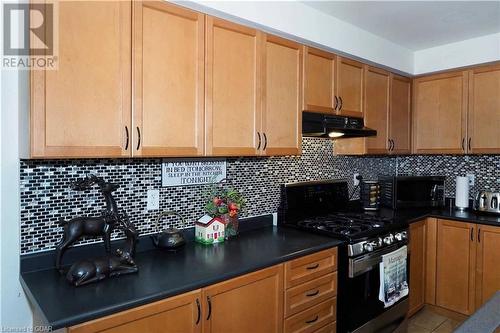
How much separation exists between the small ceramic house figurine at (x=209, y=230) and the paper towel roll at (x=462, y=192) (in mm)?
2403

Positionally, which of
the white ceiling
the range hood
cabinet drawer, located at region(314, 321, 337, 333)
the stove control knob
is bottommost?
cabinet drawer, located at region(314, 321, 337, 333)

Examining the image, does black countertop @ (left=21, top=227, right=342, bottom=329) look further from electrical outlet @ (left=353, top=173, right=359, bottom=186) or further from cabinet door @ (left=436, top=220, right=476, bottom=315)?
cabinet door @ (left=436, top=220, right=476, bottom=315)

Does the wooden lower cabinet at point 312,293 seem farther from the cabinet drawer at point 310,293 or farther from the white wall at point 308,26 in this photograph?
the white wall at point 308,26

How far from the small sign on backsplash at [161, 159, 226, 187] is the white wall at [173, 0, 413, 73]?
876mm

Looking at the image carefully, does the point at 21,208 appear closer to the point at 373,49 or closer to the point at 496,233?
the point at 373,49

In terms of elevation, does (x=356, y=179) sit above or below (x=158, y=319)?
above

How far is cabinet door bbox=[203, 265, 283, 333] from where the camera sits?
1.57 metres

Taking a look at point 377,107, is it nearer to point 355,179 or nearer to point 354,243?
point 355,179

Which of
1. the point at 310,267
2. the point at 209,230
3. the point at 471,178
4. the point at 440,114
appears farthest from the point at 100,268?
the point at 471,178

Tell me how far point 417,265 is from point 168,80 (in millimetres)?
2562

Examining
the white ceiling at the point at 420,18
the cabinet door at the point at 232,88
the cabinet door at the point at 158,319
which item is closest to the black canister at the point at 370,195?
the white ceiling at the point at 420,18

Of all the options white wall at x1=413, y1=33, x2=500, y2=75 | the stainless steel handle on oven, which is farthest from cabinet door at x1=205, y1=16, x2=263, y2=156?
white wall at x1=413, y1=33, x2=500, y2=75

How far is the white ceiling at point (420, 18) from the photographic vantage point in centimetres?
228

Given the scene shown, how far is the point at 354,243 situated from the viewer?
2.18 m
